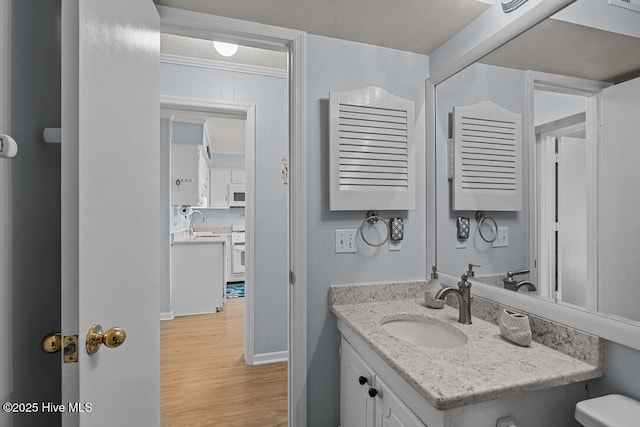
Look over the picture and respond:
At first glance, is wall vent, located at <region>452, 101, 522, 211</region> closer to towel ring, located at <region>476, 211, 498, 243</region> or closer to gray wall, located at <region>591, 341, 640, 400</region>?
towel ring, located at <region>476, 211, 498, 243</region>

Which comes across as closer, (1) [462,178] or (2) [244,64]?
(1) [462,178]

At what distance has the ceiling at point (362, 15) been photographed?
1352 mm

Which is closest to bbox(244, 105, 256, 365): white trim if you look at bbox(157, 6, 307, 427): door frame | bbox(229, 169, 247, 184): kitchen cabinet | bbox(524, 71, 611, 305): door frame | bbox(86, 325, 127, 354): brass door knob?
bbox(157, 6, 307, 427): door frame

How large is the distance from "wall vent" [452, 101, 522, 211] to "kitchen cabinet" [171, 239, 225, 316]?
3146mm

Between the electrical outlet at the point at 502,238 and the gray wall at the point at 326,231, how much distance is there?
503 millimetres

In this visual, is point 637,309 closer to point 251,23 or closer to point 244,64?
point 251,23

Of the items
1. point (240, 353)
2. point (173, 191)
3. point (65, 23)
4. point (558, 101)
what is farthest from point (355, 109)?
point (173, 191)

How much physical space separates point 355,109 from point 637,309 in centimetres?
129

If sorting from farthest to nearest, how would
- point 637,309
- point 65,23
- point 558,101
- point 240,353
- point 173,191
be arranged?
point 173,191
point 240,353
point 558,101
point 637,309
point 65,23

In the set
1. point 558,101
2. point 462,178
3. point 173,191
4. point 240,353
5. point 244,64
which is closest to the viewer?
point 558,101

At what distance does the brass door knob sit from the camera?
760 millimetres

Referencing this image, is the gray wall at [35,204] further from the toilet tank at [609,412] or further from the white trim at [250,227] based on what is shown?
the white trim at [250,227]

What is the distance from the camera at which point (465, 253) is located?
1.56m

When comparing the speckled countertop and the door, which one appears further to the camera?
the door
